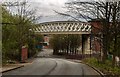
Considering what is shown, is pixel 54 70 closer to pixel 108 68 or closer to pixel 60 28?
pixel 108 68

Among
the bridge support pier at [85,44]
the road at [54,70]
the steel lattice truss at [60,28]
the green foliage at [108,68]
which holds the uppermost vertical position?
the steel lattice truss at [60,28]

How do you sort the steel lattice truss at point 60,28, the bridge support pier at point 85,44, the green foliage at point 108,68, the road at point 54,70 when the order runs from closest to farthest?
the green foliage at point 108,68 < the road at point 54,70 < the steel lattice truss at point 60,28 < the bridge support pier at point 85,44

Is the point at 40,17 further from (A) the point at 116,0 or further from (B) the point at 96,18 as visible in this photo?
(A) the point at 116,0

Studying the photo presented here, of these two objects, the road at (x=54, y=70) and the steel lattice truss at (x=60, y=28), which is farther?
the steel lattice truss at (x=60, y=28)

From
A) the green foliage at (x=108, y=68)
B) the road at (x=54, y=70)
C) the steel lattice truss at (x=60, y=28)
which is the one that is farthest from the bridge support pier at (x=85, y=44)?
the green foliage at (x=108, y=68)

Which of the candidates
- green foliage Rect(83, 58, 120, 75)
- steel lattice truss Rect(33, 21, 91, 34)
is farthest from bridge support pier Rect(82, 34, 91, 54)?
green foliage Rect(83, 58, 120, 75)

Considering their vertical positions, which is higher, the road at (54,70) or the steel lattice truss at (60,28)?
the steel lattice truss at (60,28)

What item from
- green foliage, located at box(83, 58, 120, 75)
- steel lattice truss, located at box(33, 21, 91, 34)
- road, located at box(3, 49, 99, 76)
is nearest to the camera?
green foliage, located at box(83, 58, 120, 75)

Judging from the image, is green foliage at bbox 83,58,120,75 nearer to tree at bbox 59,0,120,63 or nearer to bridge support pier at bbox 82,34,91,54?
tree at bbox 59,0,120,63

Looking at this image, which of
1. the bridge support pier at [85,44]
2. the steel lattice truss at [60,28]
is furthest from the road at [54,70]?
the bridge support pier at [85,44]

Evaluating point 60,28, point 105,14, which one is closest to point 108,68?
point 105,14

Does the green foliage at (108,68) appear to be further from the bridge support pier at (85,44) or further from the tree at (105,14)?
the bridge support pier at (85,44)

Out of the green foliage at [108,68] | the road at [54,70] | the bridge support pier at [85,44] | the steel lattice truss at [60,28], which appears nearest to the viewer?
the green foliage at [108,68]

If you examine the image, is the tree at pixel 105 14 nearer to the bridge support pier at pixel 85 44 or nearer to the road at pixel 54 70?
the road at pixel 54 70
